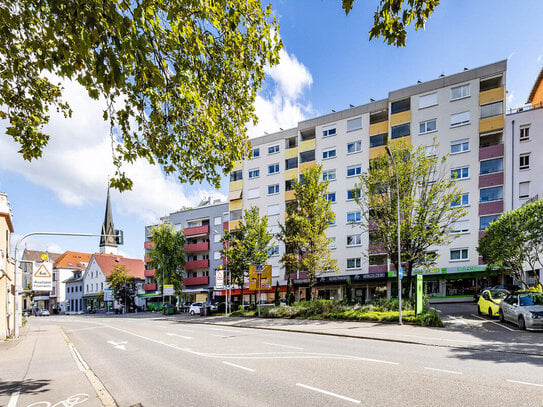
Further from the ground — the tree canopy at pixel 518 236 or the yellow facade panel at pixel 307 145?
the yellow facade panel at pixel 307 145

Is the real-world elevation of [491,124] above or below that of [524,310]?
above

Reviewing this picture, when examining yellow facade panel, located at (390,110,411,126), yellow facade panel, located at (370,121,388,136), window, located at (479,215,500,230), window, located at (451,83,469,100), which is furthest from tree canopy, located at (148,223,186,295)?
window, located at (451,83,469,100)

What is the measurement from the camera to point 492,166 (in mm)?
34250

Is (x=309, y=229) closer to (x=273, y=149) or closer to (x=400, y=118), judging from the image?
(x=400, y=118)

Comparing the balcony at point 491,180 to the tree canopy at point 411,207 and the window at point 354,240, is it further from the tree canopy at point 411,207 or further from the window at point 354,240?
the tree canopy at point 411,207

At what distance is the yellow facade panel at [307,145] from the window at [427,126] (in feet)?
41.1

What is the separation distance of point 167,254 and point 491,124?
43495 mm

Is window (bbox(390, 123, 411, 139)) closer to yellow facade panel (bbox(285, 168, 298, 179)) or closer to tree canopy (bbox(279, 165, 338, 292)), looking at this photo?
yellow facade panel (bbox(285, 168, 298, 179))

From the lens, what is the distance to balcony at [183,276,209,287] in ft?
175

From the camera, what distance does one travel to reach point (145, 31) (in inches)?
197

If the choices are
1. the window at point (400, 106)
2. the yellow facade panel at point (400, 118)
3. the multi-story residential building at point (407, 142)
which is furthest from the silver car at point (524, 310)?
the window at point (400, 106)

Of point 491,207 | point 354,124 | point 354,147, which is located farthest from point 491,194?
point 354,124

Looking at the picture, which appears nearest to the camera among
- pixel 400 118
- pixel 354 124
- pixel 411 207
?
pixel 411 207

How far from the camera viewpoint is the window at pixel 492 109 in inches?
1347
